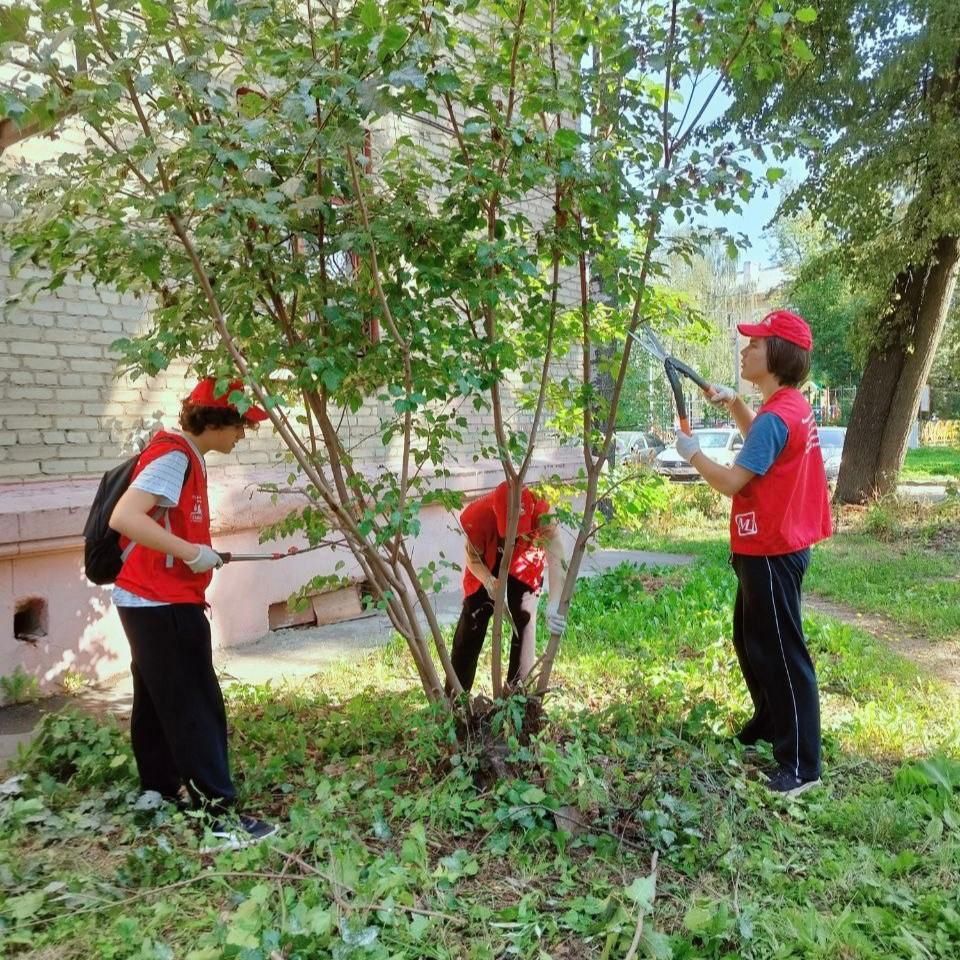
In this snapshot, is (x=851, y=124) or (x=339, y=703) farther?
(x=851, y=124)

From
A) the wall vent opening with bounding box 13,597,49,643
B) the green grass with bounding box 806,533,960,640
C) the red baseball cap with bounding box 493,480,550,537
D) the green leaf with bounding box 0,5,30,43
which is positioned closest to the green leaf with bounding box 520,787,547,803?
the red baseball cap with bounding box 493,480,550,537

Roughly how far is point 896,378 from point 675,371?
10267mm

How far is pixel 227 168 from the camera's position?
110 inches

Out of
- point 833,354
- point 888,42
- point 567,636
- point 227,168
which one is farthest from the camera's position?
point 833,354

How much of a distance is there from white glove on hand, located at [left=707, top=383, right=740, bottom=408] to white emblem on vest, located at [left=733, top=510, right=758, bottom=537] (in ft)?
1.84

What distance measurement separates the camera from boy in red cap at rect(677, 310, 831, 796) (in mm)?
3426

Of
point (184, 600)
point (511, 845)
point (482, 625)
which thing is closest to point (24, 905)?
point (184, 600)

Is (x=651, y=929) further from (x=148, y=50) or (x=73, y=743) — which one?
(x=148, y=50)

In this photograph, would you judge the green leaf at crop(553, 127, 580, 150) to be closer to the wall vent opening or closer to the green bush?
the green bush

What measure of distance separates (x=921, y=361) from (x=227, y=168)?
11829 mm

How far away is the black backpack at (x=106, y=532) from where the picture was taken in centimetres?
314

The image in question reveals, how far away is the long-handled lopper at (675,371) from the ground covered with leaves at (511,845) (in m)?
1.33

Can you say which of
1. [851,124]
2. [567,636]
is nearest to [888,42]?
[851,124]

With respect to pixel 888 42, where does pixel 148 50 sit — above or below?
below
